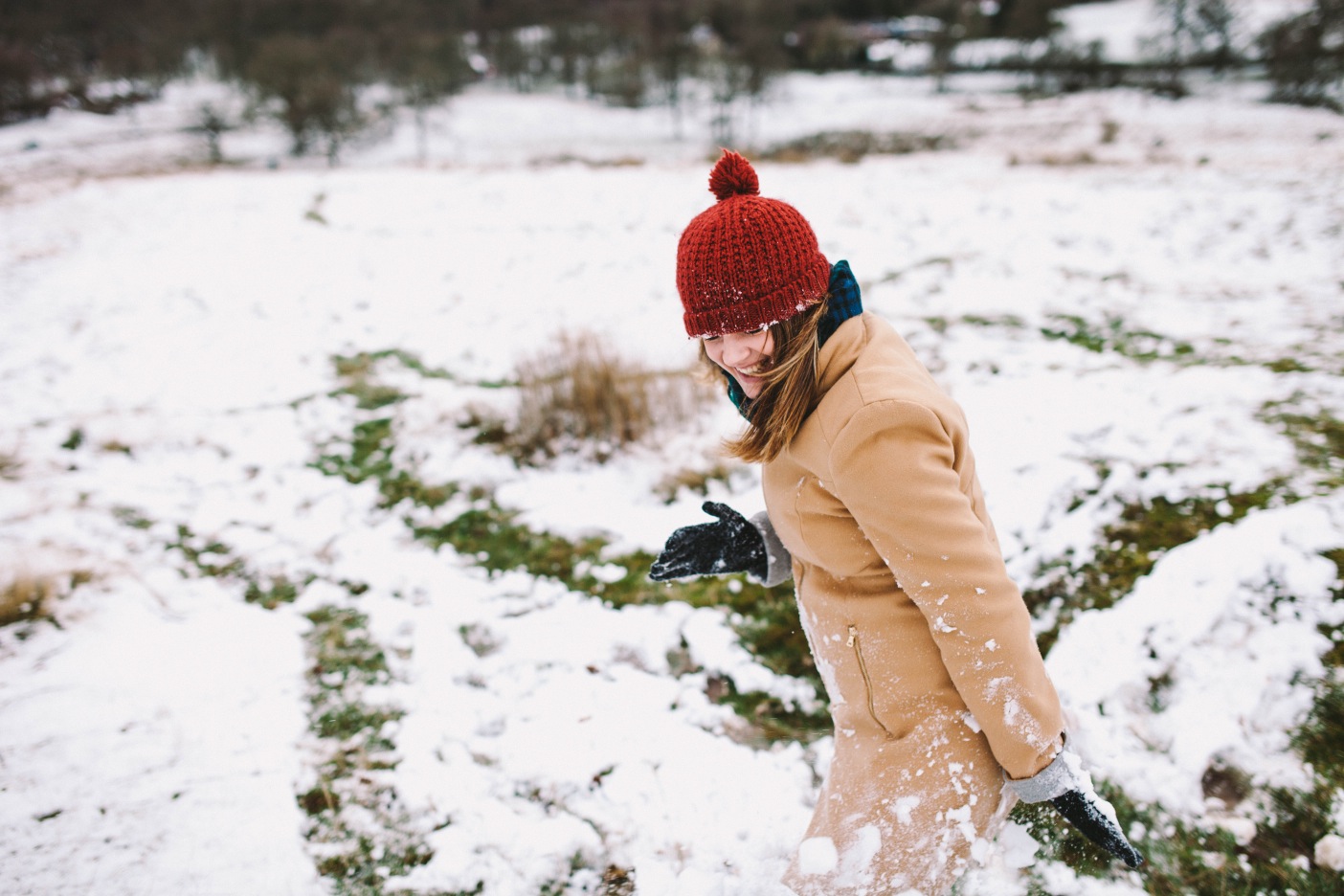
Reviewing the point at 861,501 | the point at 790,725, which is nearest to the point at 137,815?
the point at 790,725

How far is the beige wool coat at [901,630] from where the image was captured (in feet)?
3.42

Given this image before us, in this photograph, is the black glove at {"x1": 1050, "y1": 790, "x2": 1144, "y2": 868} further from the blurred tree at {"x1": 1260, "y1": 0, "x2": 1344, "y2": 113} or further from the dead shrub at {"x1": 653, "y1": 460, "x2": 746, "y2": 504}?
the blurred tree at {"x1": 1260, "y1": 0, "x2": 1344, "y2": 113}

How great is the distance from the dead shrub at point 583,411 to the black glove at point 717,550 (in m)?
1.74

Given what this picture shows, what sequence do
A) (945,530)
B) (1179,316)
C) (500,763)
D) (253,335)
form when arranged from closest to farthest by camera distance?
(945,530), (500,763), (1179,316), (253,335)

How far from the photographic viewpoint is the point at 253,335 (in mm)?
5078

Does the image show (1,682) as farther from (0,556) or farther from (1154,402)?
(1154,402)

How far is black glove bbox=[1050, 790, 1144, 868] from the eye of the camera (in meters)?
1.23

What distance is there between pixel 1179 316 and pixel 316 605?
17.4ft

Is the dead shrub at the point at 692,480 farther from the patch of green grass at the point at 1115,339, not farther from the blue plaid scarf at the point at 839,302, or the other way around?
the patch of green grass at the point at 1115,339

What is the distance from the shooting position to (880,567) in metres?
1.25

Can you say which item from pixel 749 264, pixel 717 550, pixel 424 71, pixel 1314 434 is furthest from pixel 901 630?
pixel 424 71

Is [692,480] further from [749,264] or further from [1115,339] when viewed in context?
[1115,339]

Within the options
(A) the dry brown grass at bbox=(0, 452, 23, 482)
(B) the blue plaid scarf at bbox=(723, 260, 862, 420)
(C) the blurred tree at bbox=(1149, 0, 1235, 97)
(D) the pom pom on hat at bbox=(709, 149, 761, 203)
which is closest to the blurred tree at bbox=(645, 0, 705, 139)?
(C) the blurred tree at bbox=(1149, 0, 1235, 97)

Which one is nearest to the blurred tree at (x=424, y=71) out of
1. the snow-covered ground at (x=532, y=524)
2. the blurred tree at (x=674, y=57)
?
the blurred tree at (x=674, y=57)
